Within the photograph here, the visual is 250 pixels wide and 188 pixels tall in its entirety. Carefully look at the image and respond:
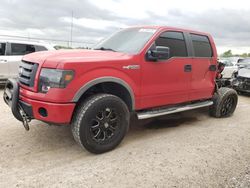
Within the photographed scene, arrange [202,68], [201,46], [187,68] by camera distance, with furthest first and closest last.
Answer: [201,46] → [202,68] → [187,68]

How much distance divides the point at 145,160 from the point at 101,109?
0.97 m

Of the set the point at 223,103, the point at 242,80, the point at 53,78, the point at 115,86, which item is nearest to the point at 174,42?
the point at 115,86

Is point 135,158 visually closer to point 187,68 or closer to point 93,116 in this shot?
point 93,116

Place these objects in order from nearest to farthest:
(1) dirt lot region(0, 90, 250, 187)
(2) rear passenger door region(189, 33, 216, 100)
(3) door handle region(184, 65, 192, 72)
Result: (1) dirt lot region(0, 90, 250, 187)
(3) door handle region(184, 65, 192, 72)
(2) rear passenger door region(189, 33, 216, 100)

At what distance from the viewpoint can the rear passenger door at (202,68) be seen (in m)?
5.38

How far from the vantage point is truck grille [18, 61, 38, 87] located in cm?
371

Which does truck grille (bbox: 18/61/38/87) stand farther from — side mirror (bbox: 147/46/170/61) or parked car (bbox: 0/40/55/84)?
parked car (bbox: 0/40/55/84)

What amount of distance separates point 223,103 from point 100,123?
3593 millimetres

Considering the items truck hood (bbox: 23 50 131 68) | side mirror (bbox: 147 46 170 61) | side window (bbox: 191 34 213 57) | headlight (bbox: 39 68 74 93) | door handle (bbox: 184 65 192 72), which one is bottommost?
headlight (bbox: 39 68 74 93)

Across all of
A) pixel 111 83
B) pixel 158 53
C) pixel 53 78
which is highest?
pixel 158 53

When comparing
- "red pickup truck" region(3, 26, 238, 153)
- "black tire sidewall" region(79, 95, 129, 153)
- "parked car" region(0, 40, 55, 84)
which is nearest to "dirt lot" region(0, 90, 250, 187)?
"black tire sidewall" region(79, 95, 129, 153)

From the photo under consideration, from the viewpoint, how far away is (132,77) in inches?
166

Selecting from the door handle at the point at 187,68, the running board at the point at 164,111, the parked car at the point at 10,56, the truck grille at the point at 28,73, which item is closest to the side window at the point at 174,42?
the door handle at the point at 187,68

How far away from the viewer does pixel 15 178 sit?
316cm
